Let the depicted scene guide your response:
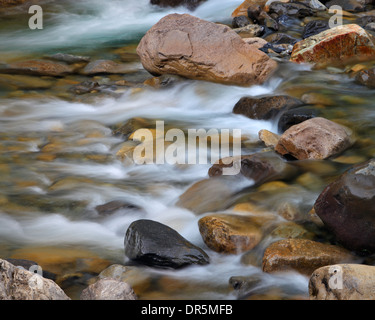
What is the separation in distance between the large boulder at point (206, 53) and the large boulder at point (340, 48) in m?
0.73

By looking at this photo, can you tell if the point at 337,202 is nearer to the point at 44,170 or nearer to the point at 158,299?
the point at 158,299

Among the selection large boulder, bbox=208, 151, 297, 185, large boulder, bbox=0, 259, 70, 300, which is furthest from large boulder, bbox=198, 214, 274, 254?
large boulder, bbox=0, 259, 70, 300

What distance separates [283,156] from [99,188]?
2027mm

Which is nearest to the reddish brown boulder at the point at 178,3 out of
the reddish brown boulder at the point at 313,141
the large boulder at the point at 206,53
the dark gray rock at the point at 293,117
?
the large boulder at the point at 206,53

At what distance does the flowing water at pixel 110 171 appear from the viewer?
409 cm

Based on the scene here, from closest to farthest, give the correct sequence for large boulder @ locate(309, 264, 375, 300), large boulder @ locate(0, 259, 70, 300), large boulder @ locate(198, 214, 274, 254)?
1. large boulder @ locate(0, 259, 70, 300)
2. large boulder @ locate(309, 264, 375, 300)
3. large boulder @ locate(198, 214, 274, 254)

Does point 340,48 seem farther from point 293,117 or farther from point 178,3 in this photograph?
point 178,3

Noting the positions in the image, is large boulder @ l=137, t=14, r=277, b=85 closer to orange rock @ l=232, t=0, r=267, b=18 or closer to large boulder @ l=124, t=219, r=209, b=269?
orange rock @ l=232, t=0, r=267, b=18

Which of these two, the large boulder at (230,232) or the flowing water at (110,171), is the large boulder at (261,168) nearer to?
the flowing water at (110,171)

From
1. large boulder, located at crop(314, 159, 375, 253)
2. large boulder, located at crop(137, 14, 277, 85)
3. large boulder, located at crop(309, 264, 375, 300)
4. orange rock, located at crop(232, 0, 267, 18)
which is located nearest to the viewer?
large boulder, located at crop(309, 264, 375, 300)

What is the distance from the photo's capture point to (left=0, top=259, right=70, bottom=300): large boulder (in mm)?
3029

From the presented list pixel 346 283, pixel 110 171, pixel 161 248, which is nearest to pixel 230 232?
pixel 161 248

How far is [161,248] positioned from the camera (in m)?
4.10

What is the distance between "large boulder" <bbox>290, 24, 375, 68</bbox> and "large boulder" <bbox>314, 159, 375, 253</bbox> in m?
4.85
